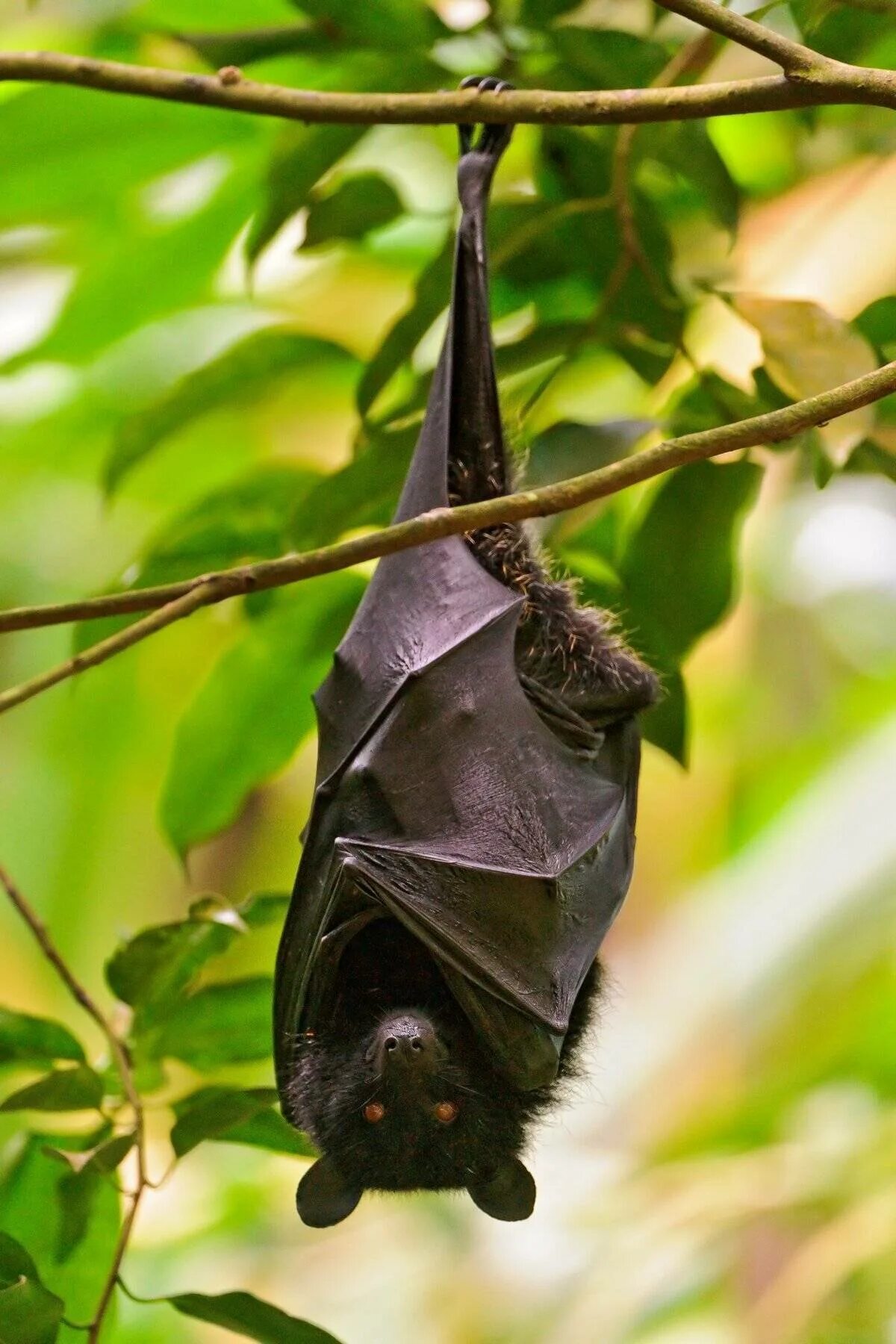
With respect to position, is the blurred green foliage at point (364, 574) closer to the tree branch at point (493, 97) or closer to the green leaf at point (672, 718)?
the green leaf at point (672, 718)

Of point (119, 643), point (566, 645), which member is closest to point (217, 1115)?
point (119, 643)

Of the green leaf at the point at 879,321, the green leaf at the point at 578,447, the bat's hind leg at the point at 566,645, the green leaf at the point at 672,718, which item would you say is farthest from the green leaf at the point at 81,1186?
the green leaf at the point at 879,321

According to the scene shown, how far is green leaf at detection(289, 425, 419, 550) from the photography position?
2.73 m

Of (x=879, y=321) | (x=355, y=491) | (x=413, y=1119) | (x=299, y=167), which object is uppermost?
(x=299, y=167)

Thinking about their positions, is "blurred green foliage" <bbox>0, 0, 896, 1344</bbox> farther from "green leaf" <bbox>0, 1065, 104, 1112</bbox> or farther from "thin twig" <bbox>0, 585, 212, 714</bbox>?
"thin twig" <bbox>0, 585, 212, 714</bbox>

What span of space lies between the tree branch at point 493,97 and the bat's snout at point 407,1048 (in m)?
1.41

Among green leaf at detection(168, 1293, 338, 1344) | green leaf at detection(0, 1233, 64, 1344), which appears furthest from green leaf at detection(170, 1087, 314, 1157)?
green leaf at detection(0, 1233, 64, 1344)

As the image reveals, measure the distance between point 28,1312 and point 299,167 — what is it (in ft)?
6.41

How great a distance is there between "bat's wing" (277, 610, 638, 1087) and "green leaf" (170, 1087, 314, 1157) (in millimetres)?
120

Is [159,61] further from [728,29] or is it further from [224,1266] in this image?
[224,1266]

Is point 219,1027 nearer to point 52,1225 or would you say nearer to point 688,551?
point 52,1225

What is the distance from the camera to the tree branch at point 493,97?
1.82 metres

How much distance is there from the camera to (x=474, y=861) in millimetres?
2330

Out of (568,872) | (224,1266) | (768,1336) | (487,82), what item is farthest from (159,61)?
(224,1266)
